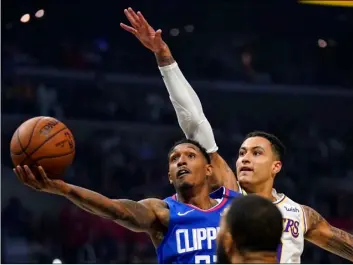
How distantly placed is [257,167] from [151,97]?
5.75 meters

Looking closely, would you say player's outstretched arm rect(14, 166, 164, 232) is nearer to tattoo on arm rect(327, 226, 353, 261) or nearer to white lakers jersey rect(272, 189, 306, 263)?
white lakers jersey rect(272, 189, 306, 263)

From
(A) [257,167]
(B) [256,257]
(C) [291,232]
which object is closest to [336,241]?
(C) [291,232]

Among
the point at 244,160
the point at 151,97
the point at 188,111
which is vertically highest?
the point at 151,97

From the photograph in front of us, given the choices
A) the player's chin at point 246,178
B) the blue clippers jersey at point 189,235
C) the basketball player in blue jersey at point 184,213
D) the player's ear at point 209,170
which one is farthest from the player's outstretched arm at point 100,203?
the player's chin at point 246,178

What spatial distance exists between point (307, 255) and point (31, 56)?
4.06 metres

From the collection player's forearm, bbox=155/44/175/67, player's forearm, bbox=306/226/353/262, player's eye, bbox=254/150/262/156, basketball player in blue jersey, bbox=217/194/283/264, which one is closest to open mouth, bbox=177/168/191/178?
player's eye, bbox=254/150/262/156

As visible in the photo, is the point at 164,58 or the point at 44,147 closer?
the point at 44,147

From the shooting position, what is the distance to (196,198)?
463 cm

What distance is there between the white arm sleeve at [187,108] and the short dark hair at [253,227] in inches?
86.8

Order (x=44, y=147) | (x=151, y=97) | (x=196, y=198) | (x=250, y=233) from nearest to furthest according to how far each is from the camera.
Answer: (x=250, y=233), (x=44, y=147), (x=196, y=198), (x=151, y=97)

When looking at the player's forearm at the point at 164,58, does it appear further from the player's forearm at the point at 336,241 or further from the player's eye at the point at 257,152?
the player's forearm at the point at 336,241

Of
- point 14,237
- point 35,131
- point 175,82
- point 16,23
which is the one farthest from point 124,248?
point 35,131

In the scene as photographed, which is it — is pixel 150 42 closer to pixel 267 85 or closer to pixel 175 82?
pixel 175 82

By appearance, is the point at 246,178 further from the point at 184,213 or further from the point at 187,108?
the point at 187,108
